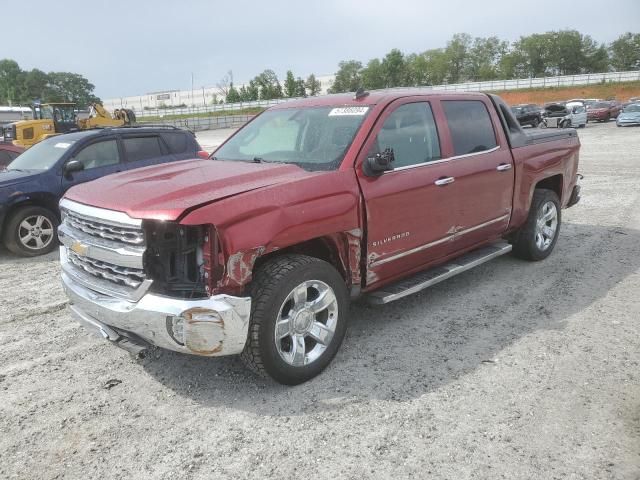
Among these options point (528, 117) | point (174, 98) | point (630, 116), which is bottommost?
point (528, 117)

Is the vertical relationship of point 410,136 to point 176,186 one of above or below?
above

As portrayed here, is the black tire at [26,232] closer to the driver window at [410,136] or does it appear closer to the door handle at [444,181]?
the driver window at [410,136]

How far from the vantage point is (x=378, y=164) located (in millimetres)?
3617

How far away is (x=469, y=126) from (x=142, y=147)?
544cm

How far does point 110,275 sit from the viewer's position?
10.9ft

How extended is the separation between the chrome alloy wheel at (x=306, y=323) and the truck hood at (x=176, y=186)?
2.49 feet

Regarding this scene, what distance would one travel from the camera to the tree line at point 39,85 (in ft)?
408

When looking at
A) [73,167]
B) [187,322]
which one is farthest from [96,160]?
[187,322]

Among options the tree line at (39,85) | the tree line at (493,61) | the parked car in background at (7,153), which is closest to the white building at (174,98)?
the tree line at (39,85)

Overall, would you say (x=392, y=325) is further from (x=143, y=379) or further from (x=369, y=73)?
(x=369, y=73)

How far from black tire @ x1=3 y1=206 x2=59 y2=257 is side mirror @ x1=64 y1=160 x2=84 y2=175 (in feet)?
2.08

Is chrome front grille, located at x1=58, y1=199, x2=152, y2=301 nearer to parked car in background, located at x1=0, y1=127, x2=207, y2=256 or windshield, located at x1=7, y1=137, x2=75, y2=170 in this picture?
parked car in background, located at x1=0, y1=127, x2=207, y2=256

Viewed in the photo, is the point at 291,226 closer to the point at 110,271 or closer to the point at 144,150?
the point at 110,271

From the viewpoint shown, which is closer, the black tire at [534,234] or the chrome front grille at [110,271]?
the chrome front grille at [110,271]
